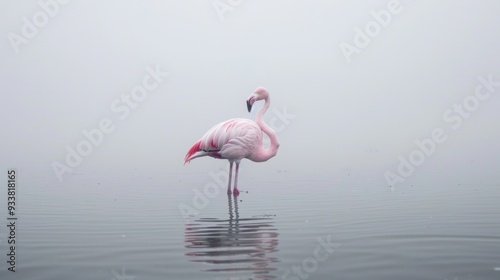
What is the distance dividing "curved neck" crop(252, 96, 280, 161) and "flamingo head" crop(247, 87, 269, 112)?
0.44 feet

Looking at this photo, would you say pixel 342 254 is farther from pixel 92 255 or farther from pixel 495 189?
pixel 495 189

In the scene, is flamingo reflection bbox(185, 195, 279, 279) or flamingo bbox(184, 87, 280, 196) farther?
flamingo bbox(184, 87, 280, 196)

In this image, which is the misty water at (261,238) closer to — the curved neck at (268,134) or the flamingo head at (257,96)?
the curved neck at (268,134)

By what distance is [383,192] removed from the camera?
11930 millimetres

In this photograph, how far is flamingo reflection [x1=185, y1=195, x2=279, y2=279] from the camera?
14.8ft

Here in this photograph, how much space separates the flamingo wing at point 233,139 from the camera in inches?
458

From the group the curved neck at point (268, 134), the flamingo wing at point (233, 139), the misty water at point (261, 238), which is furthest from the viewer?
the curved neck at point (268, 134)

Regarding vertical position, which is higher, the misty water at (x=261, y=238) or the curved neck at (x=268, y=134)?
the curved neck at (x=268, y=134)

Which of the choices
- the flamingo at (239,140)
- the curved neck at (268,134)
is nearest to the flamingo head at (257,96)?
the flamingo at (239,140)

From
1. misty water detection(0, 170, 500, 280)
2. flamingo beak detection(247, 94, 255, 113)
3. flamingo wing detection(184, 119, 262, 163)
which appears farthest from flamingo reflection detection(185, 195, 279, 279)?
flamingo beak detection(247, 94, 255, 113)

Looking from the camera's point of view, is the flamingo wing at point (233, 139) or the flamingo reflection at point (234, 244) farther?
the flamingo wing at point (233, 139)

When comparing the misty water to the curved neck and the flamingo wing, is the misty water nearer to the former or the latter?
the flamingo wing

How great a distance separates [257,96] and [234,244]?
698cm

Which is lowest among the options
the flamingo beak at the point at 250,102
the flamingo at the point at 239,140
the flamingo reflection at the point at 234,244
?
the flamingo reflection at the point at 234,244
